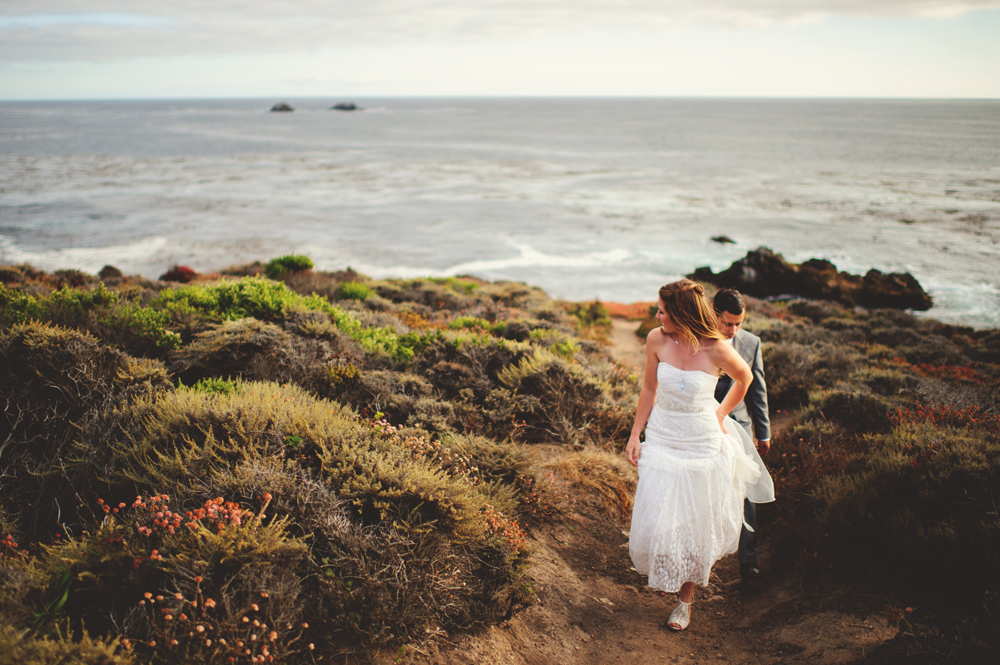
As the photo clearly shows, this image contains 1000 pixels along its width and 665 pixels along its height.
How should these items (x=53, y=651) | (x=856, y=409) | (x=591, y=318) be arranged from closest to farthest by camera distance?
(x=53, y=651)
(x=856, y=409)
(x=591, y=318)

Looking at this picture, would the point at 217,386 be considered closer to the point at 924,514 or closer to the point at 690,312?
the point at 690,312

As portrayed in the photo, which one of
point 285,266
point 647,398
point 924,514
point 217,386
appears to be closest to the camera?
point 924,514

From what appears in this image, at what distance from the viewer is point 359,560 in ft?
11.1

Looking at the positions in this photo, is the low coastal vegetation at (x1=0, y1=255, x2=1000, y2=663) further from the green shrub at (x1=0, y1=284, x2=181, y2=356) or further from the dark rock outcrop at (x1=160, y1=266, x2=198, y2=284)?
the dark rock outcrop at (x1=160, y1=266, x2=198, y2=284)

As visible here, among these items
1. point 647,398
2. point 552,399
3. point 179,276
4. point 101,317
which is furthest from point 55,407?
point 179,276

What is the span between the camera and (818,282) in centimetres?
2305

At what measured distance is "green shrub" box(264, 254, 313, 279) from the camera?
13992 millimetres

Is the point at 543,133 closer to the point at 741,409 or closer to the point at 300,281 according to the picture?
the point at 300,281

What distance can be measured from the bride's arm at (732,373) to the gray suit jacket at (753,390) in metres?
0.51

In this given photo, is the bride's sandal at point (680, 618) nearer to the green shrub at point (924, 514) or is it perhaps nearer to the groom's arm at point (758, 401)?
the green shrub at point (924, 514)

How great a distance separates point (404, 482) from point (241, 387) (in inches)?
91.8

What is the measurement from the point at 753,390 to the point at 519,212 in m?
36.2

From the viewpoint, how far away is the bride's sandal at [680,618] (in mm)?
4281

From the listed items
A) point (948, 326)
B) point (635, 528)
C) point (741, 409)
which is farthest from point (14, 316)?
point (948, 326)
